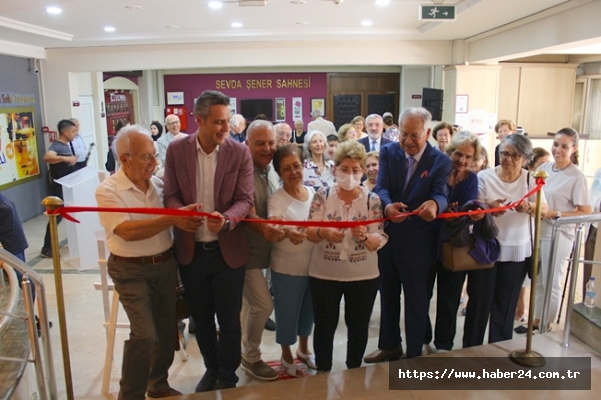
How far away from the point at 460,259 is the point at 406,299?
0.40 m

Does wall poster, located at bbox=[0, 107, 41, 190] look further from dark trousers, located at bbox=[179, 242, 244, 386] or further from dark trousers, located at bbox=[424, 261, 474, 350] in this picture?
dark trousers, located at bbox=[424, 261, 474, 350]

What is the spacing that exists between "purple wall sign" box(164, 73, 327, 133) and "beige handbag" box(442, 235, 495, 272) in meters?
10.5

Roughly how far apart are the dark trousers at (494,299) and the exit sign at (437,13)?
11.7 feet

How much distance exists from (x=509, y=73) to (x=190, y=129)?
27.3 ft

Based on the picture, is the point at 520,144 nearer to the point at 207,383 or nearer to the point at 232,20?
the point at 207,383

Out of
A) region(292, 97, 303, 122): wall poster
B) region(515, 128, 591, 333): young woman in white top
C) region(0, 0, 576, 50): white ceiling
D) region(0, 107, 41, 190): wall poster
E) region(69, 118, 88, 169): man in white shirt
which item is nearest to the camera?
region(515, 128, 591, 333): young woman in white top

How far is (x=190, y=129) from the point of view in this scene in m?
13.3

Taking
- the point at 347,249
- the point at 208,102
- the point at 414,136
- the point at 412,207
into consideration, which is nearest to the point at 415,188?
the point at 412,207

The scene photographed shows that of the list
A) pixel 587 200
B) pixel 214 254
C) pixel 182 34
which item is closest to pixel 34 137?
pixel 182 34

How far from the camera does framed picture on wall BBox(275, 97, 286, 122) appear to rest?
12.9 metres

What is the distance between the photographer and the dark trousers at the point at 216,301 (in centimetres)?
247

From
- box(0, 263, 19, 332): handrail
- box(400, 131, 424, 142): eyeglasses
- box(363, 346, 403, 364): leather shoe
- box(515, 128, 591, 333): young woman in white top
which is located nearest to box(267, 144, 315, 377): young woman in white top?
box(363, 346, 403, 364): leather shoe

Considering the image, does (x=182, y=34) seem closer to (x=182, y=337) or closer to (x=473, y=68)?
(x=473, y=68)

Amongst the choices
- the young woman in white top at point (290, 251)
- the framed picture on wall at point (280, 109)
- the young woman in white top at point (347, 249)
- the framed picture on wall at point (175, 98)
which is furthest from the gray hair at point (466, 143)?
the framed picture on wall at point (175, 98)
